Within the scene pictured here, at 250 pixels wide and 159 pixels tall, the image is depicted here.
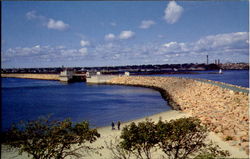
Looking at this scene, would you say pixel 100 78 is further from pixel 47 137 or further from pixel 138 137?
pixel 138 137

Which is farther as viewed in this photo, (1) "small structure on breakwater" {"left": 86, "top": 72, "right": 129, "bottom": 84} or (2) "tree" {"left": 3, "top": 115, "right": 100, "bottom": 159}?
(1) "small structure on breakwater" {"left": 86, "top": 72, "right": 129, "bottom": 84}

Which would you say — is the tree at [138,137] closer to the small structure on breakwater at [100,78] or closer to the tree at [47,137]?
the tree at [47,137]

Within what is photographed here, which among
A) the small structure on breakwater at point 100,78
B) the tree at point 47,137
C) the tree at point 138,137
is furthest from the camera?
the small structure on breakwater at point 100,78

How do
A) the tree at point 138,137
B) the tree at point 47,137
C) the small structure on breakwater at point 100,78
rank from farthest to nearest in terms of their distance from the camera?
the small structure on breakwater at point 100,78, the tree at point 138,137, the tree at point 47,137

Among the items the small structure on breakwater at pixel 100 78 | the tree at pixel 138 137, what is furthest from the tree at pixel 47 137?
the small structure on breakwater at pixel 100 78

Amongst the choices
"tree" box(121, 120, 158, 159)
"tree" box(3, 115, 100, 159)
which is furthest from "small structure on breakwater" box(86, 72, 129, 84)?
"tree" box(121, 120, 158, 159)

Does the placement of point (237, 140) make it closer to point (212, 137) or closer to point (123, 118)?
point (212, 137)

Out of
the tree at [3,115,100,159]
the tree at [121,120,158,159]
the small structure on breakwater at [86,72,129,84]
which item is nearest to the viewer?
the tree at [3,115,100,159]

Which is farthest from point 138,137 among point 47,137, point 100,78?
point 100,78

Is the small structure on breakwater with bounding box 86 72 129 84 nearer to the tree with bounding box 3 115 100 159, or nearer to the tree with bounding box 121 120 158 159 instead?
the tree with bounding box 3 115 100 159

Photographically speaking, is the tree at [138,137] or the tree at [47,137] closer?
the tree at [47,137]

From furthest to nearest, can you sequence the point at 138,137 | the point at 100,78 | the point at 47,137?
the point at 100,78
the point at 138,137
the point at 47,137

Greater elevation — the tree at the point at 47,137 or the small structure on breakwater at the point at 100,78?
the tree at the point at 47,137

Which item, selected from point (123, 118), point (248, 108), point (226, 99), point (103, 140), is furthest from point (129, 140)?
point (226, 99)
